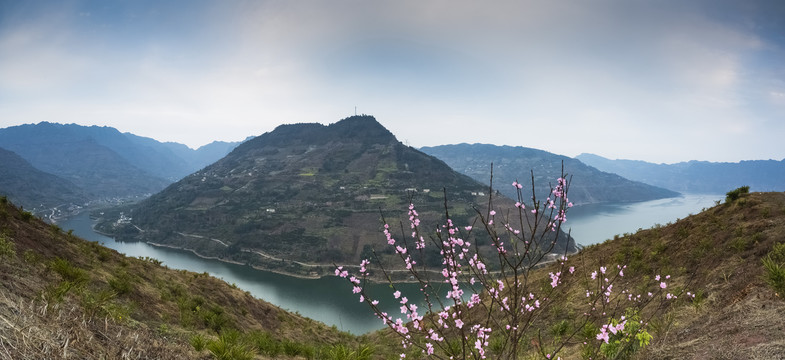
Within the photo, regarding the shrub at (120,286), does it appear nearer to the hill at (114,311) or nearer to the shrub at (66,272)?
the hill at (114,311)

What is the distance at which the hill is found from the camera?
452 centimetres

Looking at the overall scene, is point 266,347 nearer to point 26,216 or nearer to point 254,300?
point 254,300

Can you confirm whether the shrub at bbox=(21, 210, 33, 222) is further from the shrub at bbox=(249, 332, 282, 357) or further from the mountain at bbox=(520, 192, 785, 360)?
the mountain at bbox=(520, 192, 785, 360)

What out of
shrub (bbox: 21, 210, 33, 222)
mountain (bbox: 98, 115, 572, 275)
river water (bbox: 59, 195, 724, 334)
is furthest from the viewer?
mountain (bbox: 98, 115, 572, 275)

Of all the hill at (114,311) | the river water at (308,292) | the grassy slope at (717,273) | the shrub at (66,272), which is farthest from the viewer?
the river water at (308,292)

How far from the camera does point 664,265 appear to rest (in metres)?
14.2

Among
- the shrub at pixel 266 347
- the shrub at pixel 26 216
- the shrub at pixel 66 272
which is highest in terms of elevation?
the shrub at pixel 26 216

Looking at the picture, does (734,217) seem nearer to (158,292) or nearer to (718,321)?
(718,321)

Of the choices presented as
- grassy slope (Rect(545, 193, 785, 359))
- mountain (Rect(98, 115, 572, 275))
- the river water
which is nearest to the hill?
grassy slope (Rect(545, 193, 785, 359))

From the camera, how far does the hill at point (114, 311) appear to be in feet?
14.8

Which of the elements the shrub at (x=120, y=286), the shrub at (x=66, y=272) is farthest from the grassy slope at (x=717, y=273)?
the shrub at (x=120, y=286)

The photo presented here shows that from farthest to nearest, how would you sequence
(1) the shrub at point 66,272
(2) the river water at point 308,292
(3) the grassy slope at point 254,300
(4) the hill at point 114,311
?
(2) the river water at point 308,292 → (1) the shrub at point 66,272 → (3) the grassy slope at point 254,300 → (4) the hill at point 114,311

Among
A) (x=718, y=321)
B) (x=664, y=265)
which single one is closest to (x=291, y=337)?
(x=718, y=321)

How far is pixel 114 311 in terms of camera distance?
6.69 metres
